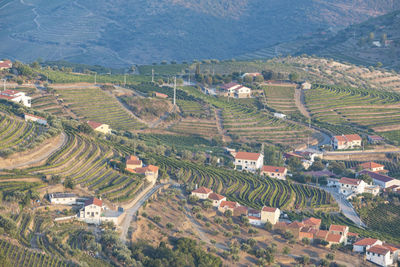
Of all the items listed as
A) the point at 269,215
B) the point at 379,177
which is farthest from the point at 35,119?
the point at 379,177

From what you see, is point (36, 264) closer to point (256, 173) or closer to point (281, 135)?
point (256, 173)

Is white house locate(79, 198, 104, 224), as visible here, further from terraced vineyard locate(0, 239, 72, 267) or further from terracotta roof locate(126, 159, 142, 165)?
terracotta roof locate(126, 159, 142, 165)

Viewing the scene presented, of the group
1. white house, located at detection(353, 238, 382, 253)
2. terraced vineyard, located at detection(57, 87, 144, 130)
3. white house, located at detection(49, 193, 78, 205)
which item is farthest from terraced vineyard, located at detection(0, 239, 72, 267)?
terraced vineyard, located at detection(57, 87, 144, 130)

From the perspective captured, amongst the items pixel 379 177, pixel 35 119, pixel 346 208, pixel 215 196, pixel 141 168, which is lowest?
pixel 346 208

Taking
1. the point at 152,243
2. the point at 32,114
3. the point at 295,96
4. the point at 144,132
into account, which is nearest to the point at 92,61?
the point at 295,96

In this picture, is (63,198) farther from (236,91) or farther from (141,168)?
(236,91)
